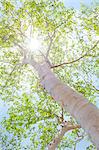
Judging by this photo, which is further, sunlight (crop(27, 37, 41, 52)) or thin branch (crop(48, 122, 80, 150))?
sunlight (crop(27, 37, 41, 52))

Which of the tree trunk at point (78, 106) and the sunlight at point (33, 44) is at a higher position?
the sunlight at point (33, 44)

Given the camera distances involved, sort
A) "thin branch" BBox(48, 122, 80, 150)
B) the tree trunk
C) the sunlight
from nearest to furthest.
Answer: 1. the tree trunk
2. "thin branch" BBox(48, 122, 80, 150)
3. the sunlight

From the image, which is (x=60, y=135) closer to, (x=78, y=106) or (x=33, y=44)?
(x=33, y=44)

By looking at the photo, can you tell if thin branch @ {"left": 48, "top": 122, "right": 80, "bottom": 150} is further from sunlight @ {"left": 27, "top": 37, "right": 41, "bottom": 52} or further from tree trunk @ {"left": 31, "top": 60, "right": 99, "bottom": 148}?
sunlight @ {"left": 27, "top": 37, "right": 41, "bottom": 52}

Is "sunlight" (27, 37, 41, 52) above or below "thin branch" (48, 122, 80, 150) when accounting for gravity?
above

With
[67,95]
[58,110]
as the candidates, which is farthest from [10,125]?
[67,95]

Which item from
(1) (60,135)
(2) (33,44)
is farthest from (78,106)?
(2) (33,44)

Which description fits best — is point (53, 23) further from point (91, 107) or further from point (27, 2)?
point (91, 107)

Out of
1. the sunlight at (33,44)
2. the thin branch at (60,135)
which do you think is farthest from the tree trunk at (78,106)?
the sunlight at (33,44)

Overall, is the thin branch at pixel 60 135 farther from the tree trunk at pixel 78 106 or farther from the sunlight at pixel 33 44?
the sunlight at pixel 33 44

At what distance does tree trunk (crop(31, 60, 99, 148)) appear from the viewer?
18.7 ft

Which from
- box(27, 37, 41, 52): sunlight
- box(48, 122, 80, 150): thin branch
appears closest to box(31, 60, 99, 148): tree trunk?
box(48, 122, 80, 150): thin branch

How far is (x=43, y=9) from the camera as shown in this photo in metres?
14.8

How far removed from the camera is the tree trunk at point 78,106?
5703 millimetres
